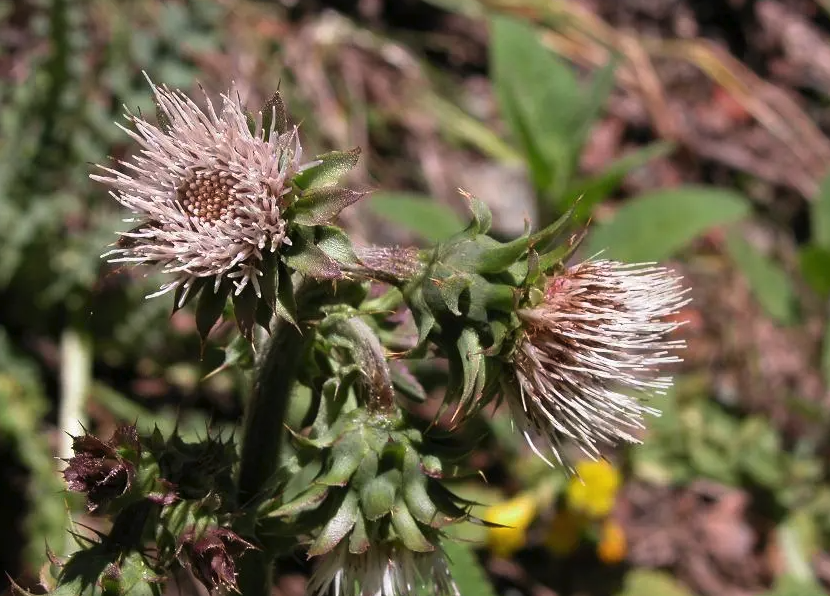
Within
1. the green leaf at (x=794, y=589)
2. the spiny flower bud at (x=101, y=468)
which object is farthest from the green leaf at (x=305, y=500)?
the green leaf at (x=794, y=589)

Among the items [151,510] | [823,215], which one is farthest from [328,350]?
[823,215]

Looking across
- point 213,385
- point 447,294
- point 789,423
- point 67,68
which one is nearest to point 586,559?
point 789,423

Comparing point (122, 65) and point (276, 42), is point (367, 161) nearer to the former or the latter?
point (276, 42)

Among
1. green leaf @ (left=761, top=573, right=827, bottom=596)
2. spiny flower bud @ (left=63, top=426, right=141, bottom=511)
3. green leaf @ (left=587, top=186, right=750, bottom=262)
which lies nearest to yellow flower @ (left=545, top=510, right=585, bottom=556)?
green leaf @ (left=761, top=573, right=827, bottom=596)

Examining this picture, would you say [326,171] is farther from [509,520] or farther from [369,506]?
[509,520]

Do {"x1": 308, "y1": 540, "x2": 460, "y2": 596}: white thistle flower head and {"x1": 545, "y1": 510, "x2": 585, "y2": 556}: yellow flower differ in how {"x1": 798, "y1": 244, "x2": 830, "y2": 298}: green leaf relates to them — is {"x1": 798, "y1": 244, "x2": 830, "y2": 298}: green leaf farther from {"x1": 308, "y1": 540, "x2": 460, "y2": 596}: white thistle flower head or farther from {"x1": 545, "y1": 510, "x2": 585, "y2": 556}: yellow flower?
{"x1": 308, "y1": 540, "x2": 460, "y2": 596}: white thistle flower head
